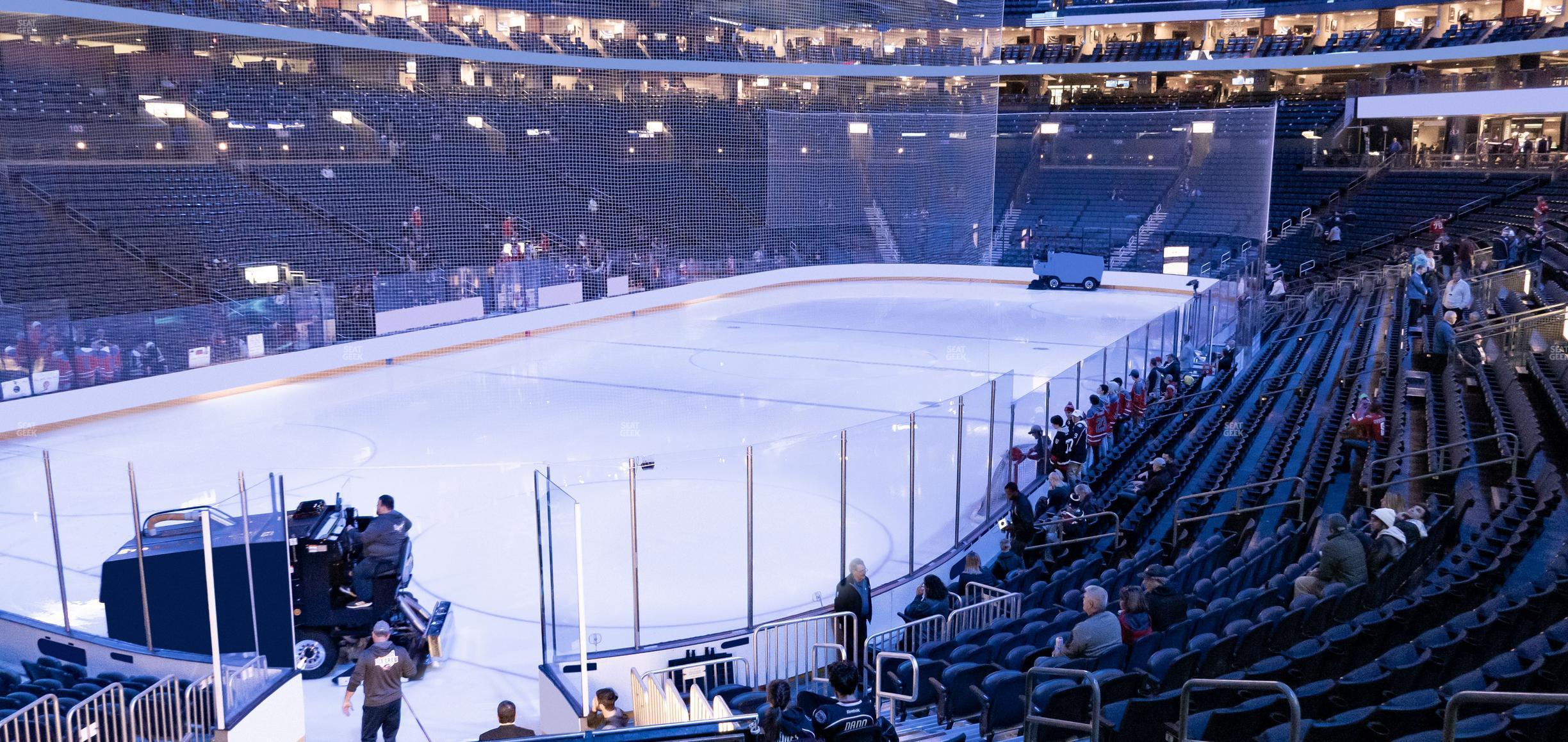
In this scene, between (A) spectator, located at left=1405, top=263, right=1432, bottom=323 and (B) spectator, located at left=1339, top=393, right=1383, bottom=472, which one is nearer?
(B) spectator, located at left=1339, top=393, right=1383, bottom=472

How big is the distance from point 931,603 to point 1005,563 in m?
1.30

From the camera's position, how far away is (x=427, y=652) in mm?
7383

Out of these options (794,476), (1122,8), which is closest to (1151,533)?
(794,476)

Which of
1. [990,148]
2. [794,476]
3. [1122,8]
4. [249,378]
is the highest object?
[1122,8]

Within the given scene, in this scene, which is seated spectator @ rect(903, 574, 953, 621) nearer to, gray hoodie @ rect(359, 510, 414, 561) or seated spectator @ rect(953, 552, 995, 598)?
seated spectator @ rect(953, 552, 995, 598)

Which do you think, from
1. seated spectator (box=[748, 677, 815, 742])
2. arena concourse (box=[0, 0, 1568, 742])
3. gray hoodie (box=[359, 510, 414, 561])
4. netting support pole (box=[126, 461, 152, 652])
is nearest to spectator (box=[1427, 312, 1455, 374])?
arena concourse (box=[0, 0, 1568, 742])

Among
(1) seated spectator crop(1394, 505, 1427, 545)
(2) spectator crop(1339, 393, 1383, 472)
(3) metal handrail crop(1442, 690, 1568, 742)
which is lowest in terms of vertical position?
(2) spectator crop(1339, 393, 1383, 472)

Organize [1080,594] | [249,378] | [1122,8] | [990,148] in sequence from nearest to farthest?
1. [1080,594]
2. [249,378]
3. [990,148]
4. [1122,8]

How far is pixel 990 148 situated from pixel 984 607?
18.1m

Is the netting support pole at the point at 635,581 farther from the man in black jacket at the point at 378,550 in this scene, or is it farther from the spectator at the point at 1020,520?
the spectator at the point at 1020,520

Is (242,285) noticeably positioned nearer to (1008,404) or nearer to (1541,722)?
(1008,404)

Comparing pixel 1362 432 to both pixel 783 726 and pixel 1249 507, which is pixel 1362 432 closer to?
pixel 1249 507

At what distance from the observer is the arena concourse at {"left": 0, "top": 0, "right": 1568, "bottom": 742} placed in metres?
5.75

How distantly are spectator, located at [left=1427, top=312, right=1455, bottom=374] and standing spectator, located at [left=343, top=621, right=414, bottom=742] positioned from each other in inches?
427
